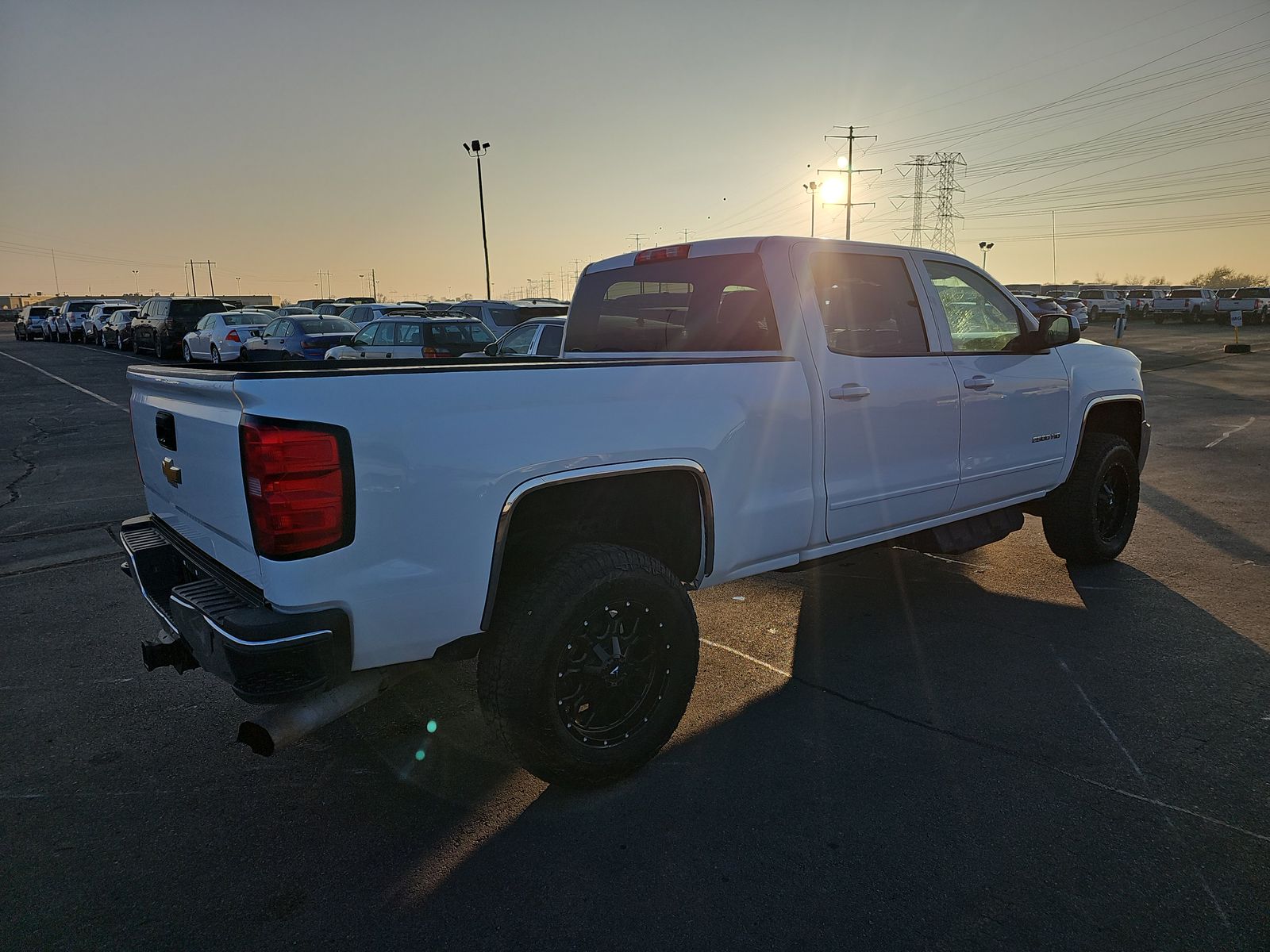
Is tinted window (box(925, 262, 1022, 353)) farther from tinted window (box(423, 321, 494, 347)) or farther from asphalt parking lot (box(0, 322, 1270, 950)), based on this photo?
tinted window (box(423, 321, 494, 347))

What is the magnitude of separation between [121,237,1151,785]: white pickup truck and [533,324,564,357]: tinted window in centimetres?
721

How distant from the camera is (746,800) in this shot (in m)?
3.02

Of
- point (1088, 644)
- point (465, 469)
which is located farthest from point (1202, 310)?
point (465, 469)

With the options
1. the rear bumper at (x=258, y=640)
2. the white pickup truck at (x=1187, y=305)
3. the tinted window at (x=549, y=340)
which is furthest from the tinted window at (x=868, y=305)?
the white pickup truck at (x=1187, y=305)

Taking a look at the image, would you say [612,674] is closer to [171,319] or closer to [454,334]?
[454,334]

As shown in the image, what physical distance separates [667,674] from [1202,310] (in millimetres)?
55704

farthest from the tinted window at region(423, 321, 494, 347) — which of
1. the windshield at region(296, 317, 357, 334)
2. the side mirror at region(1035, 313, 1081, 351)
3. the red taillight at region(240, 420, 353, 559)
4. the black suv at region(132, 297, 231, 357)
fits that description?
the red taillight at region(240, 420, 353, 559)

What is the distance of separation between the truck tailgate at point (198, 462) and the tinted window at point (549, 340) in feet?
28.3

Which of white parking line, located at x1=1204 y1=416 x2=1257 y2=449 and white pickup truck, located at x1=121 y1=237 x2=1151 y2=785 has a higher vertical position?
white pickup truck, located at x1=121 y1=237 x2=1151 y2=785

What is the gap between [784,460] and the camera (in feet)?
11.7

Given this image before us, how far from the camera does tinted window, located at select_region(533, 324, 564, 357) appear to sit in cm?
1205

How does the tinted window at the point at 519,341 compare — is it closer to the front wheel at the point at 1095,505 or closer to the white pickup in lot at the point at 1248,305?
the front wheel at the point at 1095,505

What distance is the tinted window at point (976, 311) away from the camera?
4832 millimetres

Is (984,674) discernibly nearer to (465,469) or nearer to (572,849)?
(572,849)
